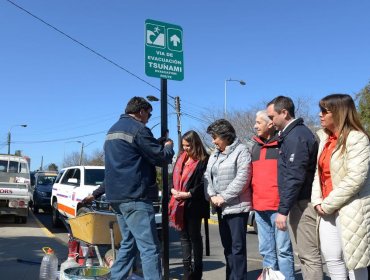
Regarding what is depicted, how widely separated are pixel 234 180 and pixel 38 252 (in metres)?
5.23

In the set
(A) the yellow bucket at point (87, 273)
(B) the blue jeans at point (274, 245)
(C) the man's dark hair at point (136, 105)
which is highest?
(C) the man's dark hair at point (136, 105)

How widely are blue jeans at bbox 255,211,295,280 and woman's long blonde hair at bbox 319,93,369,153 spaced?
128 cm

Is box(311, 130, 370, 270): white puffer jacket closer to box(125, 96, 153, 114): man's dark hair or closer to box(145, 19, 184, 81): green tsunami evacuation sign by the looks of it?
box(125, 96, 153, 114): man's dark hair

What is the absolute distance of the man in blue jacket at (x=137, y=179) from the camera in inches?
176

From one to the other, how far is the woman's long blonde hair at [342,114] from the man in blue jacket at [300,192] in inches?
16.4

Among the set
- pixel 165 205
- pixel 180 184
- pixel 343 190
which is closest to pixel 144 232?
pixel 165 205

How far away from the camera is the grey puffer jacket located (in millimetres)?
4727

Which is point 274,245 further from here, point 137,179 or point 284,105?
point 137,179

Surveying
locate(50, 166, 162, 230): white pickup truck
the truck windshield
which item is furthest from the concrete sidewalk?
the truck windshield

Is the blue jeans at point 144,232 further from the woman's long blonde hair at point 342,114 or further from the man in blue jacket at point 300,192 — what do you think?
the woman's long blonde hair at point 342,114

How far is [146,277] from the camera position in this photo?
14.6 feet

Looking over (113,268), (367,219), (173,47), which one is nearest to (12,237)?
(113,268)

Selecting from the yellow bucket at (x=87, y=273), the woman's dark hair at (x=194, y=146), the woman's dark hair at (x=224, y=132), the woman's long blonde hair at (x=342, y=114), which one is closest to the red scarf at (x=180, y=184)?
the woman's dark hair at (x=194, y=146)

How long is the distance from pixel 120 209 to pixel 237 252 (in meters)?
1.35
